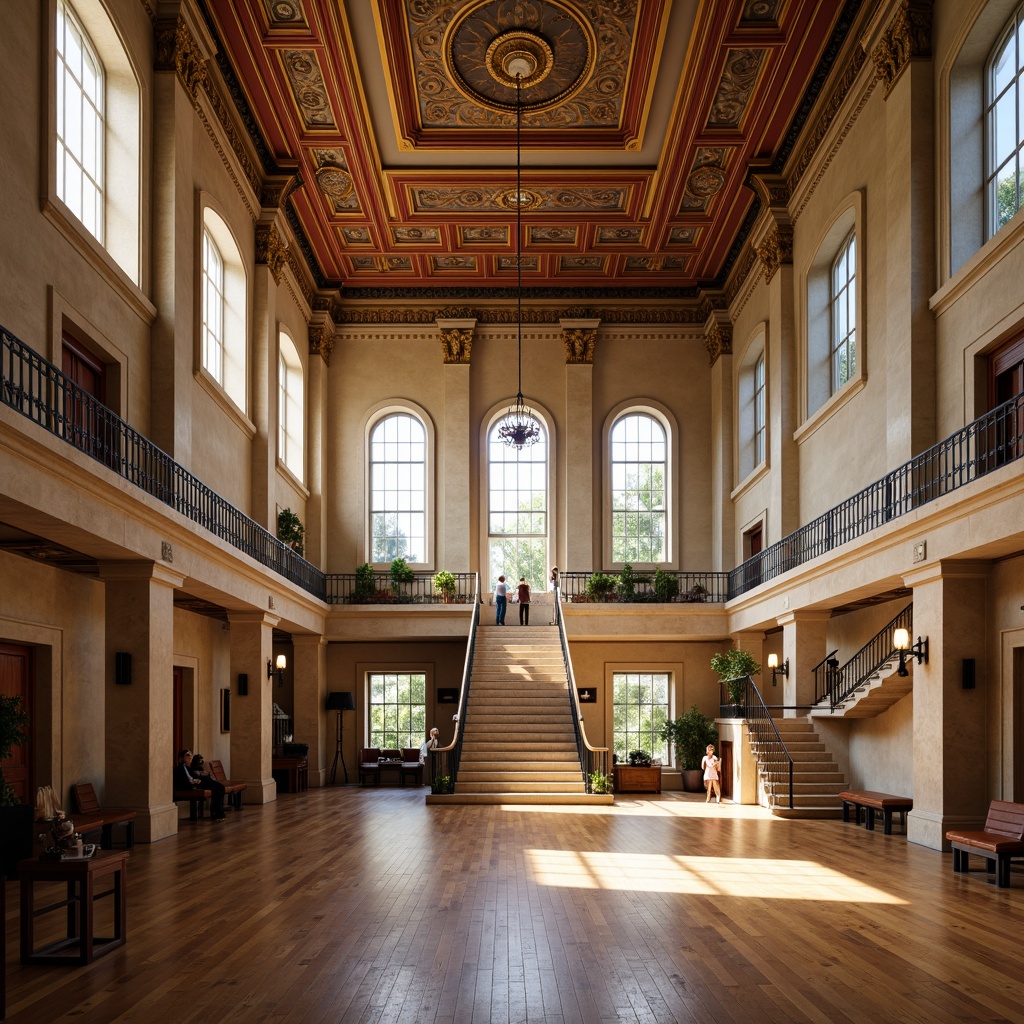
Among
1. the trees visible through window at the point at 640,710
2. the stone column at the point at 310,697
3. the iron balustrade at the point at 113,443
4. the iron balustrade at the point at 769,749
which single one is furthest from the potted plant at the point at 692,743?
the iron balustrade at the point at 113,443

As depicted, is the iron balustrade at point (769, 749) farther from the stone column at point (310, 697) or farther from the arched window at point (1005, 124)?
the stone column at point (310, 697)

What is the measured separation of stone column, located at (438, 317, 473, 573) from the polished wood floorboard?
13.9 metres

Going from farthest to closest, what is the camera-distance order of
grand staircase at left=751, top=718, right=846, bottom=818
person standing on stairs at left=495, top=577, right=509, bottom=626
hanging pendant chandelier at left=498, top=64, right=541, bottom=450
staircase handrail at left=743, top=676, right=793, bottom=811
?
person standing on stairs at left=495, top=577, right=509, bottom=626 < hanging pendant chandelier at left=498, top=64, right=541, bottom=450 < staircase handrail at left=743, top=676, right=793, bottom=811 < grand staircase at left=751, top=718, right=846, bottom=818

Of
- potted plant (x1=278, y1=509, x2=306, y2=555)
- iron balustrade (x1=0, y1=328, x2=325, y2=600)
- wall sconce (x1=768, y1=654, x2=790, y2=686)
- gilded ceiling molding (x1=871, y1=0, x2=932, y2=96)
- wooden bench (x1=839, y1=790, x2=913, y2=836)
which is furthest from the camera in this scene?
potted plant (x1=278, y1=509, x2=306, y2=555)

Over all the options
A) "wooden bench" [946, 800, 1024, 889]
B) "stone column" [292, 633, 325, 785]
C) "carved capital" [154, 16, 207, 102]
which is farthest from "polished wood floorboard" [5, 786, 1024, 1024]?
"carved capital" [154, 16, 207, 102]

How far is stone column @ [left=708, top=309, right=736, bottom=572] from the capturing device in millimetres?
26422

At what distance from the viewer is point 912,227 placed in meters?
14.6

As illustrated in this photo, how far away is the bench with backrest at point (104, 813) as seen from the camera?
12.6 meters

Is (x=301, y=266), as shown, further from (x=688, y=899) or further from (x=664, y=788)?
(x=688, y=899)

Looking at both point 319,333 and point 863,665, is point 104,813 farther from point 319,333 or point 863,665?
point 319,333

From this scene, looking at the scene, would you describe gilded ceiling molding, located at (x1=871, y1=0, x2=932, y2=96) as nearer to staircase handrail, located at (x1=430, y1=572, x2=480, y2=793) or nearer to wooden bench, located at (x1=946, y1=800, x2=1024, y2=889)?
wooden bench, located at (x1=946, y1=800, x2=1024, y2=889)

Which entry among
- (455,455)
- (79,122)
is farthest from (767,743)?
(79,122)

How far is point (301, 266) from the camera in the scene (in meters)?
25.2

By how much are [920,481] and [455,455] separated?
15.1 metres
